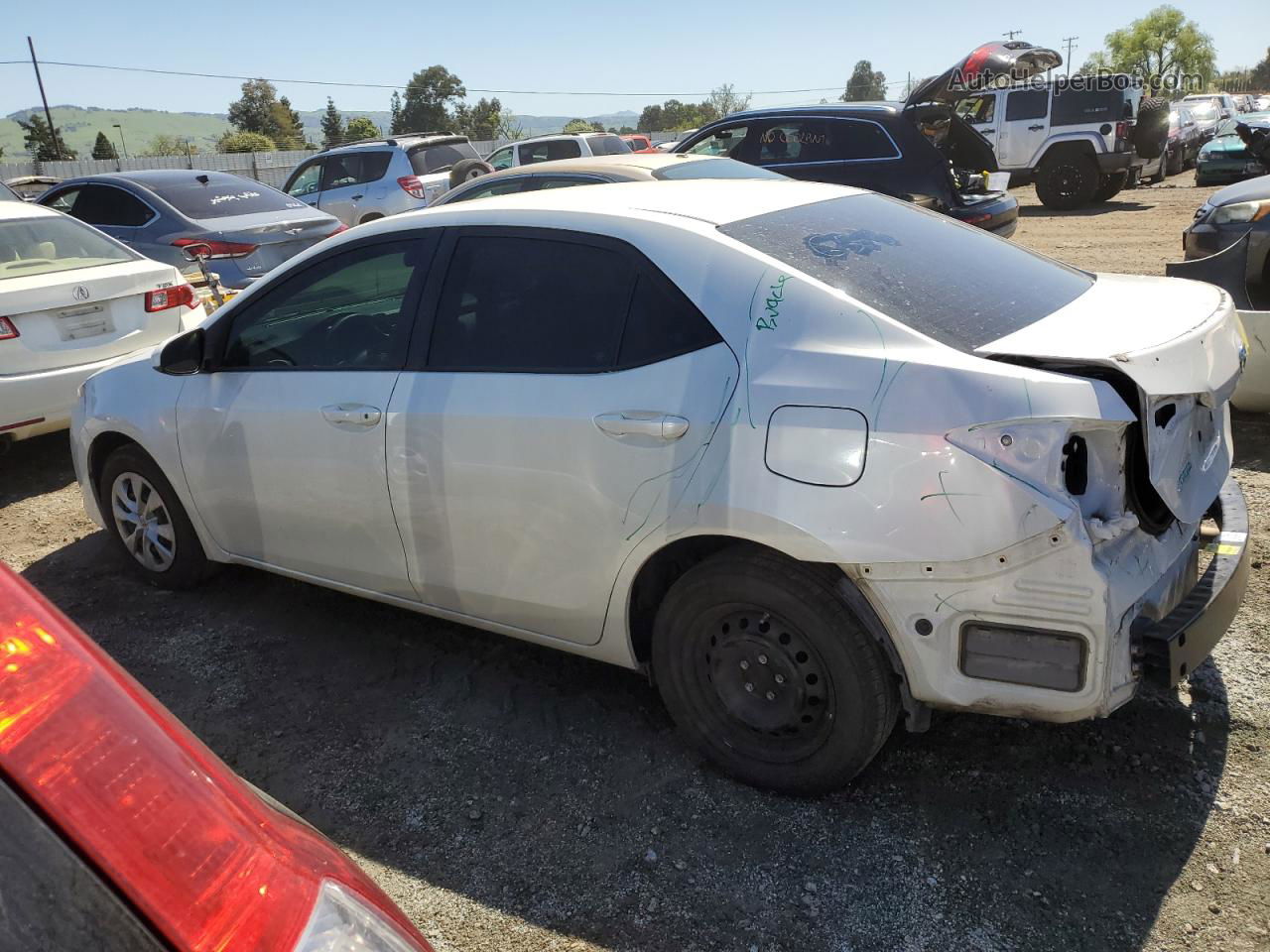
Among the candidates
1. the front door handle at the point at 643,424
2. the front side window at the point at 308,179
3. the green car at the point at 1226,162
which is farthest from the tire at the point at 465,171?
the green car at the point at 1226,162

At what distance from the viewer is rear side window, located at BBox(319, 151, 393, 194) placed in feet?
45.6

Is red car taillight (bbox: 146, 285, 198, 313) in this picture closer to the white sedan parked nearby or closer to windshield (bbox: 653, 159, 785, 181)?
the white sedan parked nearby

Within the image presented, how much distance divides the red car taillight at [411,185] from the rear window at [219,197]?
14.2 ft

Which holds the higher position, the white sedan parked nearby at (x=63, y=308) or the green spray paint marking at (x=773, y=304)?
the green spray paint marking at (x=773, y=304)

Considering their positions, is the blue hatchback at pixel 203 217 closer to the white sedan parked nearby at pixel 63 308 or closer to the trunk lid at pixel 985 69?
the white sedan parked nearby at pixel 63 308

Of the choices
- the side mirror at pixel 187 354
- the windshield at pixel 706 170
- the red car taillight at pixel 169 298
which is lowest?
the red car taillight at pixel 169 298

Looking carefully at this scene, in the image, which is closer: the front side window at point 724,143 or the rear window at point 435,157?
the front side window at point 724,143

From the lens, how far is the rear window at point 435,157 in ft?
46.1

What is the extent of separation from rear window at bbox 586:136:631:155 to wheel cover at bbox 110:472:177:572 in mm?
11686

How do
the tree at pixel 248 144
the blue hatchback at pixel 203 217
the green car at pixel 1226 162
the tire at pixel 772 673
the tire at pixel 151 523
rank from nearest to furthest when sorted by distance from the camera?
the tire at pixel 772 673, the tire at pixel 151 523, the blue hatchback at pixel 203 217, the green car at pixel 1226 162, the tree at pixel 248 144

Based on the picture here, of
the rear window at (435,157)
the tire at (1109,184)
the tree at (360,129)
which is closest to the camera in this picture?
the rear window at (435,157)

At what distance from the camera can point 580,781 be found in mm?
3076

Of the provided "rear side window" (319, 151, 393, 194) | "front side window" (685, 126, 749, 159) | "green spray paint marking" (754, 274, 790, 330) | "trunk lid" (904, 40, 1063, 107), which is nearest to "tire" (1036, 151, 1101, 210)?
"trunk lid" (904, 40, 1063, 107)

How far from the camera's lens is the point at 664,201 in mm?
3234
